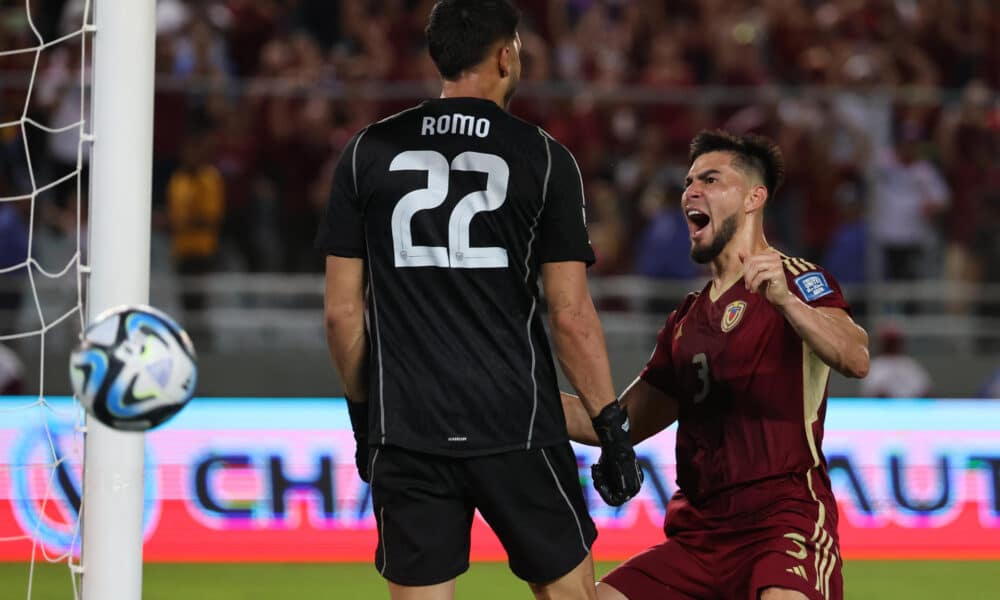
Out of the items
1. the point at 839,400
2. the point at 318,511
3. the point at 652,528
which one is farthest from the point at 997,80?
the point at 318,511

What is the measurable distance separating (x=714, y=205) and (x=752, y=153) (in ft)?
0.77

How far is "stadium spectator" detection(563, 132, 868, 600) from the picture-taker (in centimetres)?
415

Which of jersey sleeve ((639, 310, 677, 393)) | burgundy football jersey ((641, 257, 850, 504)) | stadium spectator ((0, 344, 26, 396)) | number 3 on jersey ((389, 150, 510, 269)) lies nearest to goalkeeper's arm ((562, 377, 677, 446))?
jersey sleeve ((639, 310, 677, 393))

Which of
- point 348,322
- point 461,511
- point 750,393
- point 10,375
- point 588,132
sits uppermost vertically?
point 588,132

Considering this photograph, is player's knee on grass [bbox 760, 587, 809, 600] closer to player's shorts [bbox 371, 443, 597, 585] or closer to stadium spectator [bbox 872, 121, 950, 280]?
player's shorts [bbox 371, 443, 597, 585]

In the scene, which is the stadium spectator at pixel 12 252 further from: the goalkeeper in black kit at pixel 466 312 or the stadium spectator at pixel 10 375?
the goalkeeper in black kit at pixel 466 312

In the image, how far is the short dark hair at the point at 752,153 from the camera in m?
4.61

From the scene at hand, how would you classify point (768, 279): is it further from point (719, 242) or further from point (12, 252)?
point (12, 252)

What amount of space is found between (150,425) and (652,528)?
14.2 feet

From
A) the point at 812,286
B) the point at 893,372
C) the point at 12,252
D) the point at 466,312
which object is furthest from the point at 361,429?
the point at 893,372

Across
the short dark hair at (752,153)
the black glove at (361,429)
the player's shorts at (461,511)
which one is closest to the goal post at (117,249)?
the black glove at (361,429)

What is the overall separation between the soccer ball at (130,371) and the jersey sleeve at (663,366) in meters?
1.65

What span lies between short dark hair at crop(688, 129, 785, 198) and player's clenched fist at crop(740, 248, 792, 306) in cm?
69

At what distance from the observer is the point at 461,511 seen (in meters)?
3.88
